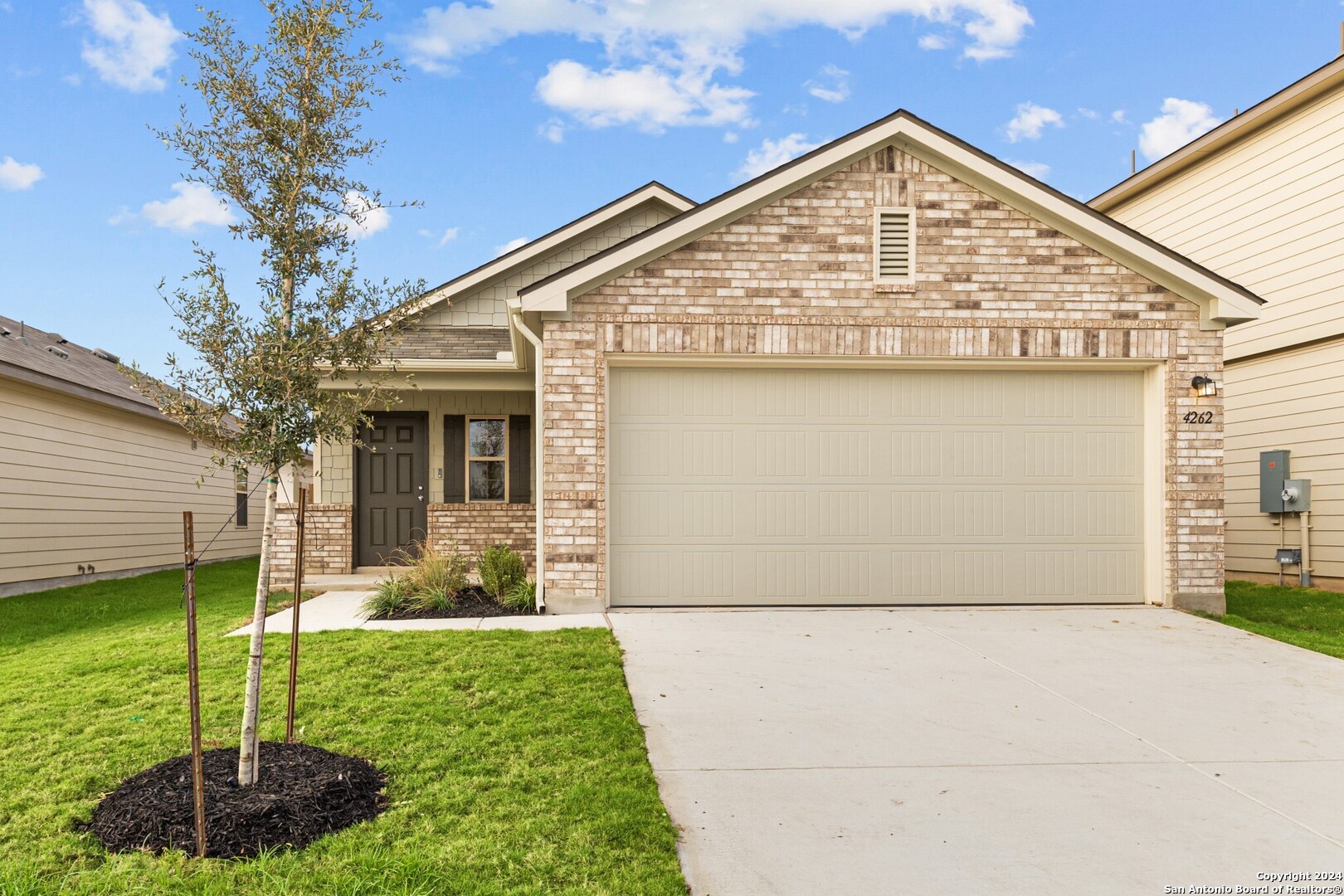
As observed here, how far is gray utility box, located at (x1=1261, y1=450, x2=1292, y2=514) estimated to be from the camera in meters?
11.7

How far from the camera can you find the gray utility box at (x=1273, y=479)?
11.7 metres

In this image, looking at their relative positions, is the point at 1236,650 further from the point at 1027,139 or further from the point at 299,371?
the point at 1027,139

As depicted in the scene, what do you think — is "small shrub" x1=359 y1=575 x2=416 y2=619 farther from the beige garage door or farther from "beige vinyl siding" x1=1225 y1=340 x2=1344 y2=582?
"beige vinyl siding" x1=1225 y1=340 x2=1344 y2=582

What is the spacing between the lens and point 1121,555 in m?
9.11

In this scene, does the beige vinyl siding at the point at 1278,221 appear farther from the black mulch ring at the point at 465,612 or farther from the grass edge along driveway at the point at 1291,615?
the black mulch ring at the point at 465,612

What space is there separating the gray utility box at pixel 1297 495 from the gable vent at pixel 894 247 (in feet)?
21.7

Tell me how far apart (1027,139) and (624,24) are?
11.2 m

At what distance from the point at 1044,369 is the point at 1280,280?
5658 mm

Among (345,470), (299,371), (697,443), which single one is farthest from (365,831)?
(345,470)

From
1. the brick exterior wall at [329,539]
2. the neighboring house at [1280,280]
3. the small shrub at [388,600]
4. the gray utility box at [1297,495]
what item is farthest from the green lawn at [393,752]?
the neighboring house at [1280,280]

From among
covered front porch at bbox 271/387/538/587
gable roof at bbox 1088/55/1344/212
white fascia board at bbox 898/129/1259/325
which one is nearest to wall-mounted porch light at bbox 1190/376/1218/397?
white fascia board at bbox 898/129/1259/325

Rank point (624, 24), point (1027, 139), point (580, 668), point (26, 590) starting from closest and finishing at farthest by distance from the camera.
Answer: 1. point (580, 668)
2. point (26, 590)
3. point (624, 24)
4. point (1027, 139)

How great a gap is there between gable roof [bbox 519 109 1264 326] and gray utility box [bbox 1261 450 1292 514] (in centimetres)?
394

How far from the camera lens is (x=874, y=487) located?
8961mm
